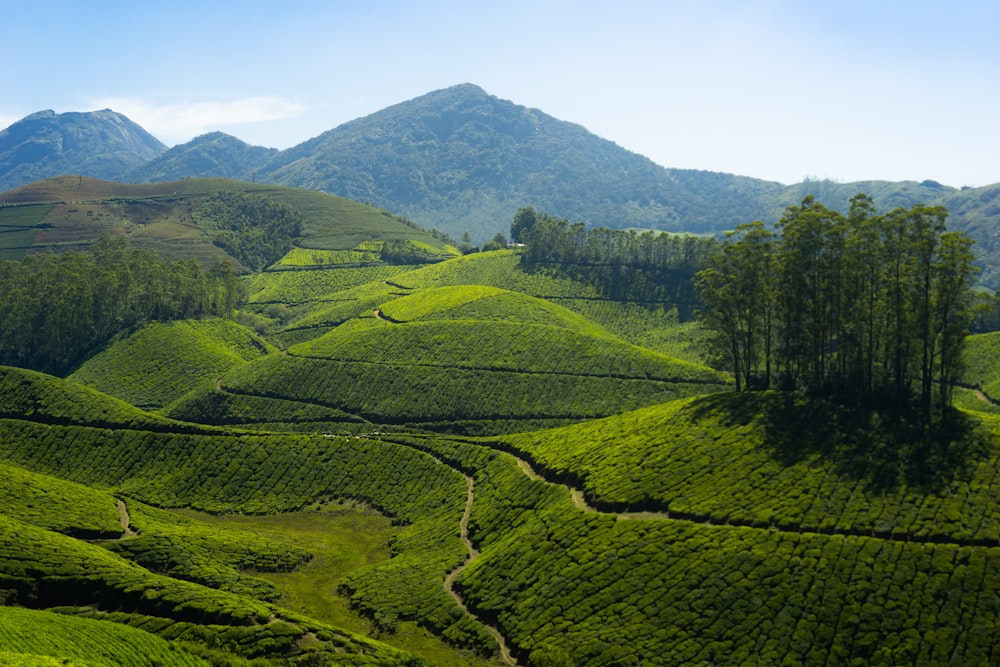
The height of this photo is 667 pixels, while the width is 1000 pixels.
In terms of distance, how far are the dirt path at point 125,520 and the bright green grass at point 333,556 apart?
9.23m

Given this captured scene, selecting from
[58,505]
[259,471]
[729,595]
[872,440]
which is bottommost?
[259,471]

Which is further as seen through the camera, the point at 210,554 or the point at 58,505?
the point at 58,505

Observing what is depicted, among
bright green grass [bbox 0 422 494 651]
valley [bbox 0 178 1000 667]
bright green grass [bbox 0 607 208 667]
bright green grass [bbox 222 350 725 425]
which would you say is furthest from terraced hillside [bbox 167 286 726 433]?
bright green grass [bbox 0 607 208 667]

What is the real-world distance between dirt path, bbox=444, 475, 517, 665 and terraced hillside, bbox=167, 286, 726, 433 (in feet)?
109

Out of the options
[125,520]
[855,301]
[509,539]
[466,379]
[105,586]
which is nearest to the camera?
[105,586]

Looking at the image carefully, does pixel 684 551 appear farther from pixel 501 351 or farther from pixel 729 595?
→ pixel 501 351

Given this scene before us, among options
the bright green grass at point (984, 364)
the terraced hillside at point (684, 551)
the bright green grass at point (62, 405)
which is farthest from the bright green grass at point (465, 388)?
the bright green grass at point (984, 364)

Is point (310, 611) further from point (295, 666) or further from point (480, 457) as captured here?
point (480, 457)

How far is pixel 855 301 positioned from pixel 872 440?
2170 cm

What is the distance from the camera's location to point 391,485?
118812 millimetres

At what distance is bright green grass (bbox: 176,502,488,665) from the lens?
255 ft

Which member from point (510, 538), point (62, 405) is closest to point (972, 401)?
point (510, 538)

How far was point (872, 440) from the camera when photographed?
8738 cm

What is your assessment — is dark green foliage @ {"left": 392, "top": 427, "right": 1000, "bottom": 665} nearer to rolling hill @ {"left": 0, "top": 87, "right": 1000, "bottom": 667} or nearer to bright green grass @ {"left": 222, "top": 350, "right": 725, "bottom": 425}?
rolling hill @ {"left": 0, "top": 87, "right": 1000, "bottom": 667}
